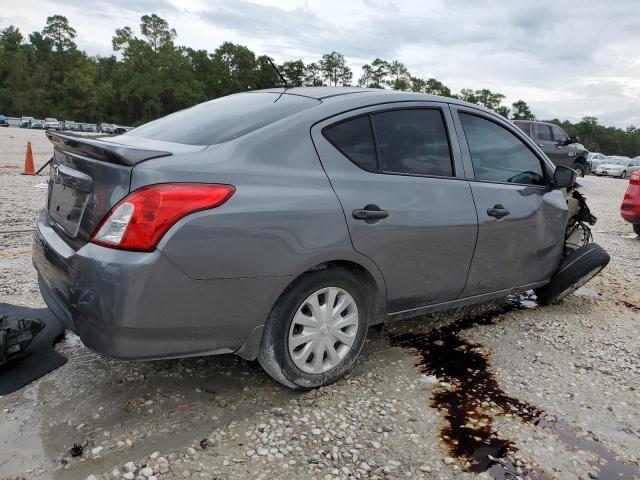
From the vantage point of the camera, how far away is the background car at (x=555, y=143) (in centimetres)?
1859

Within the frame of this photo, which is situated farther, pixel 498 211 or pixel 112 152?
pixel 498 211

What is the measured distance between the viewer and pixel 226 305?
2455 millimetres

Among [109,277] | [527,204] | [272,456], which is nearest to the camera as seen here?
[109,277]

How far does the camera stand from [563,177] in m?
4.13

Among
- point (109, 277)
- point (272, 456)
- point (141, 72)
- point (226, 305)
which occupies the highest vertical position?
point (141, 72)

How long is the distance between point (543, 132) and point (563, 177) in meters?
16.4

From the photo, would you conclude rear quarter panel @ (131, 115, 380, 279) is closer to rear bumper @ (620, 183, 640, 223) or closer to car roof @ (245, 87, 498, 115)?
car roof @ (245, 87, 498, 115)

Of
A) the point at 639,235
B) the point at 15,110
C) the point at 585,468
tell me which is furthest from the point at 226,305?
the point at 15,110

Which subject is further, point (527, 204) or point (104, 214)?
point (527, 204)

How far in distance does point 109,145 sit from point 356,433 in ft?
5.85

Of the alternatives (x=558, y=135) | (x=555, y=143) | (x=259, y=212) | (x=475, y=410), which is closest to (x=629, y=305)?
(x=475, y=410)

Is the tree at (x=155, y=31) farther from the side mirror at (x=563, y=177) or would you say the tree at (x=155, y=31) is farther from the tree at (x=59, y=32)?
the side mirror at (x=563, y=177)

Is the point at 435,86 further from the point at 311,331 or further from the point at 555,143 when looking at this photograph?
the point at 311,331

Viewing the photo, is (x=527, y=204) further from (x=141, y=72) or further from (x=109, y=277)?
(x=141, y=72)
